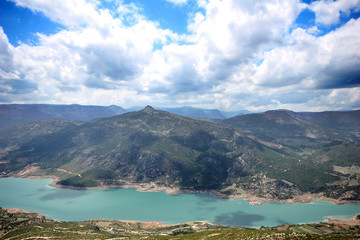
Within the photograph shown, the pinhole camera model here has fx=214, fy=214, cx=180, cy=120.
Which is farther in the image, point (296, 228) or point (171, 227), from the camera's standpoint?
point (171, 227)

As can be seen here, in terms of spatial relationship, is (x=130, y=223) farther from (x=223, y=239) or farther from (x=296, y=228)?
(x=296, y=228)

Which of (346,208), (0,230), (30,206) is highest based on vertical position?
(0,230)

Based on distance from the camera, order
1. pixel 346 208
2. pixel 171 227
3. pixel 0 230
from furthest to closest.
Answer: pixel 346 208
pixel 171 227
pixel 0 230

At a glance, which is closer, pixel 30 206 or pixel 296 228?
pixel 296 228

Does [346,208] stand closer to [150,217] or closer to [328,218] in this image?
[328,218]

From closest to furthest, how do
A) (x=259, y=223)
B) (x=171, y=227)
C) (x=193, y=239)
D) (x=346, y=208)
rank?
(x=193, y=239) < (x=171, y=227) < (x=259, y=223) < (x=346, y=208)

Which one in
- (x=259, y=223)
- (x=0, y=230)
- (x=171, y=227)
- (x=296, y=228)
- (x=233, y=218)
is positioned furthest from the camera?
(x=233, y=218)

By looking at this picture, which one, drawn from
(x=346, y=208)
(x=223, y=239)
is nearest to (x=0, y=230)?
(x=223, y=239)

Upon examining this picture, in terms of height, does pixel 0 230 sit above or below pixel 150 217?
above

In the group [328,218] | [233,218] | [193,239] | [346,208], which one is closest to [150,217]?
[233,218]
